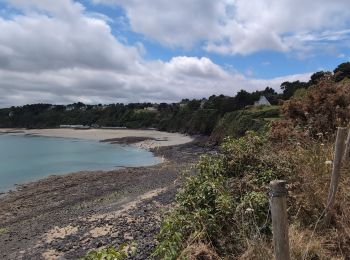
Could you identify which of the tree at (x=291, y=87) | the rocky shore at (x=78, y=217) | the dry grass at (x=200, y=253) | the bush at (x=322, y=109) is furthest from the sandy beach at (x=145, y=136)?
the dry grass at (x=200, y=253)

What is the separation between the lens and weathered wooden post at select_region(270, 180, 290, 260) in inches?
143

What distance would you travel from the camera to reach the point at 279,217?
3.74m

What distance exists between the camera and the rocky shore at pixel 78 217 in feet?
35.5

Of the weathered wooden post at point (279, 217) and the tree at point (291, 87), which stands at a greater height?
the tree at point (291, 87)

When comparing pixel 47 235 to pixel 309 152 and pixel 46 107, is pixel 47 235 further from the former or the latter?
pixel 46 107

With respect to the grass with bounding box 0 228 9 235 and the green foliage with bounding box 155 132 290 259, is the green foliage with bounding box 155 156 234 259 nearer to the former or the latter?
the green foliage with bounding box 155 132 290 259

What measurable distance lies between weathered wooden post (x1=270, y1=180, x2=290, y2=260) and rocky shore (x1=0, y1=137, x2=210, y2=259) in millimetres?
4372

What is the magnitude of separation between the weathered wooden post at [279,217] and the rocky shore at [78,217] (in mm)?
4372

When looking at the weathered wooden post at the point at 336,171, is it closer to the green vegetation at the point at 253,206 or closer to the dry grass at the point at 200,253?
the green vegetation at the point at 253,206

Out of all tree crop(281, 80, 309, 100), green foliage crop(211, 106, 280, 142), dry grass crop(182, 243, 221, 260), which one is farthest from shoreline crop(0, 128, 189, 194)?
dry grass crop(182, 243, 221, 260)

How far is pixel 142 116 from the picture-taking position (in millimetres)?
141625

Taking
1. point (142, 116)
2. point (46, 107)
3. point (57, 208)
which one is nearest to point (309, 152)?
point (57, 208)

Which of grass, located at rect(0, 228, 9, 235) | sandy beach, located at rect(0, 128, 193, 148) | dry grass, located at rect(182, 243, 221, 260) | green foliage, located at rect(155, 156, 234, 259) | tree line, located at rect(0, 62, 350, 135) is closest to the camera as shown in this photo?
dry grass, located at rect(182, 243, 221, 260)

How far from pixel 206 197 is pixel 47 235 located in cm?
791
